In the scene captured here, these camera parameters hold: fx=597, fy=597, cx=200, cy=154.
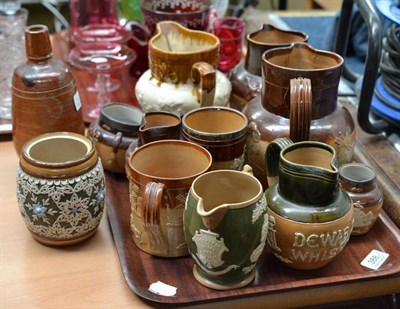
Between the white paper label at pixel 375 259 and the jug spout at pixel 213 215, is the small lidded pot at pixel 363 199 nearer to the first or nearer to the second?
the white paper label at pixel 375 259

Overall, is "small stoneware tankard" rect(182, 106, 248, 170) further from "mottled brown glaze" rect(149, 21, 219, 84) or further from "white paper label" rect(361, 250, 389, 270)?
"white paper label" rect(361, 250, 389, 270)

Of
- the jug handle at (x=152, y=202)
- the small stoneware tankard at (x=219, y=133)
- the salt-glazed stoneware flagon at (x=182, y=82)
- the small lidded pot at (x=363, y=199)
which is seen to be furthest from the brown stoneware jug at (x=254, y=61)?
the jug handle at (x=152, y=202)

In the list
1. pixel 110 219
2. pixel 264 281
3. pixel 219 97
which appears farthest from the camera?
pixel 219 97

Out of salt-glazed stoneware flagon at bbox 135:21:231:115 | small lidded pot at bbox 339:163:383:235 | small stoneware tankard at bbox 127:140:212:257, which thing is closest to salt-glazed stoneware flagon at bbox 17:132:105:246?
small stoneware tankard at bbox 127:140:212:257

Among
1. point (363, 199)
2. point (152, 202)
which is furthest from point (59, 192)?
point (363, 199)

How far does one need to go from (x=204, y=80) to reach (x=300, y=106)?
0.18 metres

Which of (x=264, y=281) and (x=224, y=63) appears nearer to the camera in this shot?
(x=264, y=281)

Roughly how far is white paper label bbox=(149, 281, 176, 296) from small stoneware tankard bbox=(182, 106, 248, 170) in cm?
17

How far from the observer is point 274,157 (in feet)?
2.43

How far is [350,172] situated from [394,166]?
0.16 metres

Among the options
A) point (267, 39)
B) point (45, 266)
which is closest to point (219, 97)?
point (267, 39)

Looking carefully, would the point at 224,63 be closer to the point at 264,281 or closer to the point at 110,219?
the point at 110,219

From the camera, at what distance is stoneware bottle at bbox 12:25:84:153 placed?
0.86 metres

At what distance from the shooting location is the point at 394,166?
36.6 inches
